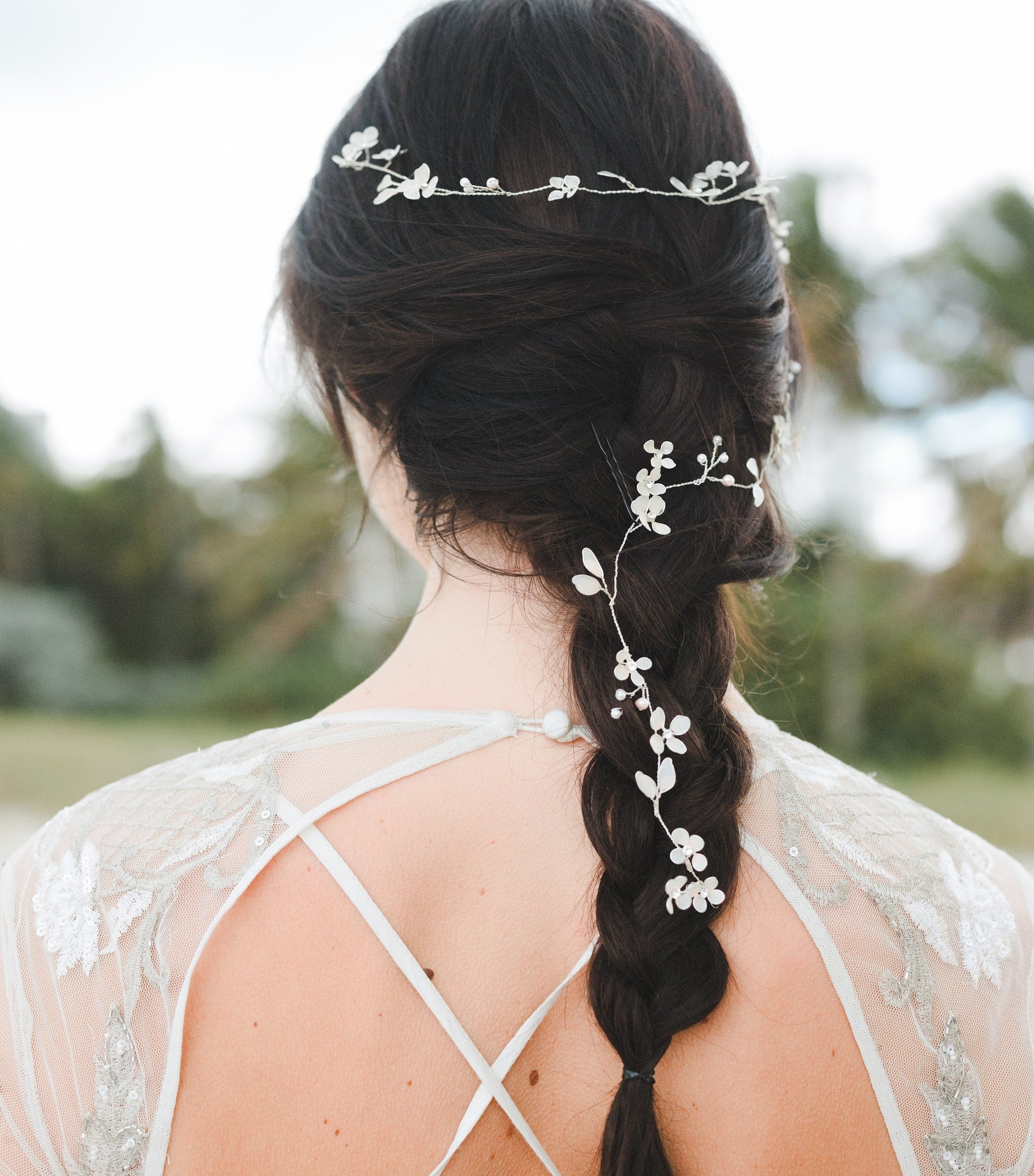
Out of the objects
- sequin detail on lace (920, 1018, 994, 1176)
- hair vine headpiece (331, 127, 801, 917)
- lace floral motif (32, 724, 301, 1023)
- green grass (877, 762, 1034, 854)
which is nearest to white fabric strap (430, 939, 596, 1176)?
hair vine headpiece (331, 127, 801, 917)

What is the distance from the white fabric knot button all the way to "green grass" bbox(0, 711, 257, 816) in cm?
1165

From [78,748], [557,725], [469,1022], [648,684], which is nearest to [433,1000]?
[469,1022]

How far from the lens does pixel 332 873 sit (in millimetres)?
1113

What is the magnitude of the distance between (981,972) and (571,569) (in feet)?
2.44

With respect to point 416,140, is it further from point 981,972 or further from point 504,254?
point 981,972

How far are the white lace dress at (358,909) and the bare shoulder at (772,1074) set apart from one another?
25 millimetres

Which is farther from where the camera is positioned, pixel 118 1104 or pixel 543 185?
pixel 543 185

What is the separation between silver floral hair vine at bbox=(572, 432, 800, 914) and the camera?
3.70ft

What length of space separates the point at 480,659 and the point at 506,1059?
46cm

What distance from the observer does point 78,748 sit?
15750 mm

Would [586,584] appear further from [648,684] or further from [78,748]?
[78,748]

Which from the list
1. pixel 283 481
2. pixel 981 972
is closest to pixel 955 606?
pixel 283 481

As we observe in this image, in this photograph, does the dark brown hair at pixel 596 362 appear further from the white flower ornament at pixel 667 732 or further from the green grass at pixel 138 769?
the green grass at pixel 138 769

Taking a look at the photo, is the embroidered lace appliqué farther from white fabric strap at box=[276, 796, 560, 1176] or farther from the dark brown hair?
white fabric strap at box=[276, 796, 560, 1176]
